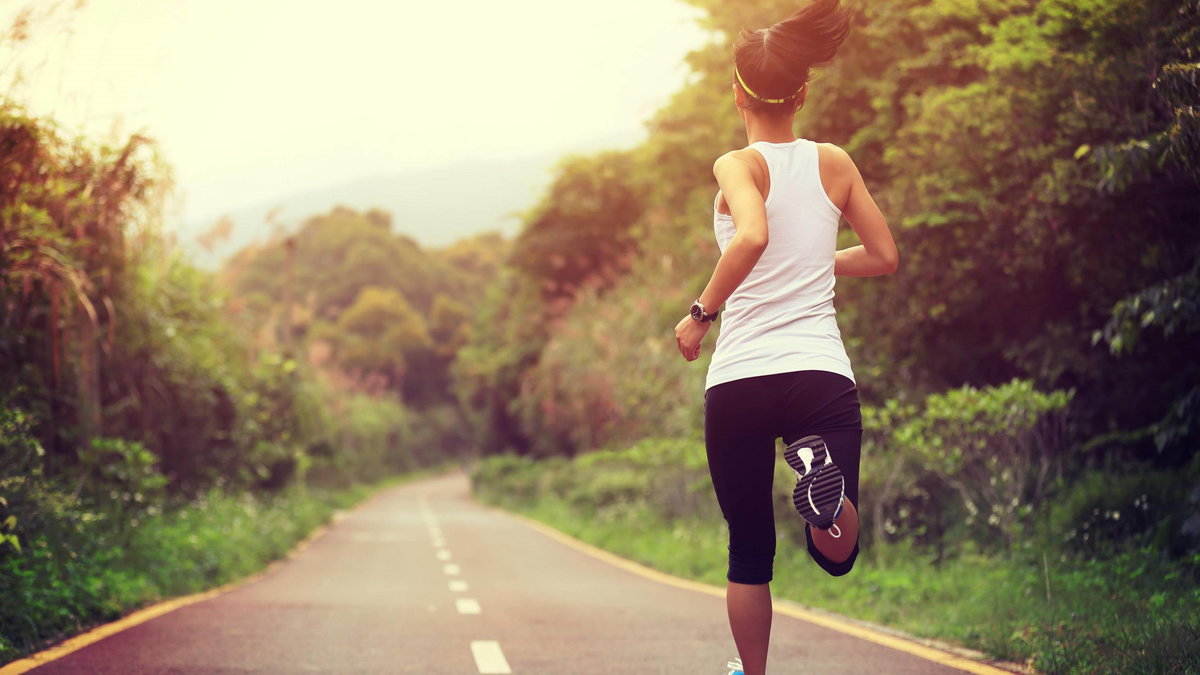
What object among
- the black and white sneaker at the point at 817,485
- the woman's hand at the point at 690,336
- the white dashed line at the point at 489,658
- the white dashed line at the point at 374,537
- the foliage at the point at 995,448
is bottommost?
the white dashed line at the point at 374,537

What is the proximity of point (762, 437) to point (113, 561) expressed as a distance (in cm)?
716

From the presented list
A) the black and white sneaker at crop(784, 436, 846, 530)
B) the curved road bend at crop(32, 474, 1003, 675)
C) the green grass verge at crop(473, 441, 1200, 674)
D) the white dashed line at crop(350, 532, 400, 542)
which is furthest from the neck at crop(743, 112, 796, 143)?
the white dashed line at crop(350, 532, 400, 542)

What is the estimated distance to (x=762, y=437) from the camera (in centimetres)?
319

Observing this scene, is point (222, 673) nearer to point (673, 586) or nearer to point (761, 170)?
point (761, 170)

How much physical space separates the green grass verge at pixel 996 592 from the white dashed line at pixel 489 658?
2.34 metres

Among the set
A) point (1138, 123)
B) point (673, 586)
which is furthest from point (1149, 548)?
point (673, 586)

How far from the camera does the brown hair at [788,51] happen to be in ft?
10.6

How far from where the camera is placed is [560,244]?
33.7 metres

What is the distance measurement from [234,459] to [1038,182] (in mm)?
11384

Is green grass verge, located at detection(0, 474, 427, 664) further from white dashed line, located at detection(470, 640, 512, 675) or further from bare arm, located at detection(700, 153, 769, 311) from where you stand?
bare arm, located at detection(700, 153, 769, 311)

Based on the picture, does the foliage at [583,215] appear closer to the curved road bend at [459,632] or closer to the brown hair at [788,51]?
the curved road bend at [459,632]

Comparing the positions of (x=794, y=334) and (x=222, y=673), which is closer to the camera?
(x=794, y=334)

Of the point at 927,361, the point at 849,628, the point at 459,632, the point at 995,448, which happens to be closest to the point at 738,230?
the point at 459,632

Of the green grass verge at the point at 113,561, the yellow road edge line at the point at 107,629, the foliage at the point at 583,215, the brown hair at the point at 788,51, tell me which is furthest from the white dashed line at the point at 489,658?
the foliage at the point at 583,215
